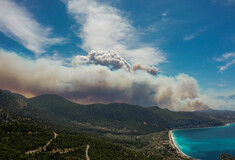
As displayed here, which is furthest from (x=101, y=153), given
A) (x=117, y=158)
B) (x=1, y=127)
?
(x=1, y=127)

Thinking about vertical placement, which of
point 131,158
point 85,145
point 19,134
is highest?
point 19,134

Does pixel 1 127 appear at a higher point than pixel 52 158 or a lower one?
higher

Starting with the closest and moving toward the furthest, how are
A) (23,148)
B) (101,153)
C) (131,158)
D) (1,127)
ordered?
1. (23,148)
2. (1,127)
3. (101,153)
4. (131,158)

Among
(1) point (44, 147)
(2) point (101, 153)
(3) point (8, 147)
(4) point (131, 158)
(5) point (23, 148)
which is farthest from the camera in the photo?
(4) point (131, 158)

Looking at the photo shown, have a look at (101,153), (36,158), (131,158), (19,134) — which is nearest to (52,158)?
(36,158)

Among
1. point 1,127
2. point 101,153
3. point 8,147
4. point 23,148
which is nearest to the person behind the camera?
point 8,147

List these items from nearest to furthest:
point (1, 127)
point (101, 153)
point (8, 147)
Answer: point (8, 147) → point (1, 127) → point (101, 153)

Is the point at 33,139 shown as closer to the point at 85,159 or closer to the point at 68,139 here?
the point at 68,139

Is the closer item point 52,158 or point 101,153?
point 52,158

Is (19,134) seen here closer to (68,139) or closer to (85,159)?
(68,139)
